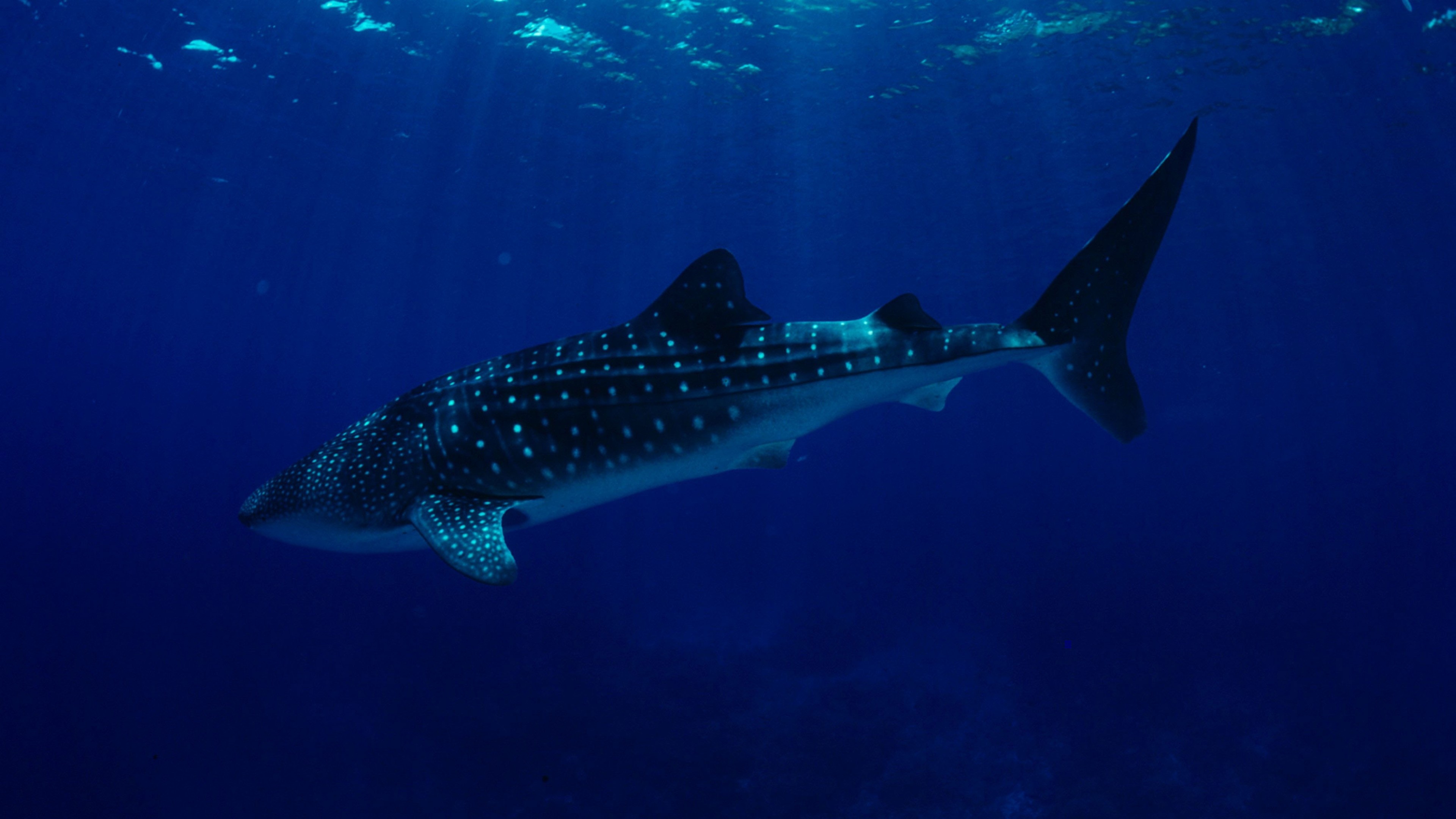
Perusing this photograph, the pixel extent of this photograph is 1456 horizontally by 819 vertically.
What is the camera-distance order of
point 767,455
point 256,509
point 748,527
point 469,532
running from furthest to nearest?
point 748,527, point 767,455, point 256,509, point 469,532

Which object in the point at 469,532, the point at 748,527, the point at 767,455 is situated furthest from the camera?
the point at 748,527

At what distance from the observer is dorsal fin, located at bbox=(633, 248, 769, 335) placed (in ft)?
16.5

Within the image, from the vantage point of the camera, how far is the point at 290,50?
22.1m

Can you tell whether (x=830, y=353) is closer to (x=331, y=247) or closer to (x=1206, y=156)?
(x=1206, y=156)

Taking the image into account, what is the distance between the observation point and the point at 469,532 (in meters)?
4.51

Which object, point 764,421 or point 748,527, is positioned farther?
point 748,527

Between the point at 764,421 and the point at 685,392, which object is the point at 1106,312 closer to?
the point at 764,421

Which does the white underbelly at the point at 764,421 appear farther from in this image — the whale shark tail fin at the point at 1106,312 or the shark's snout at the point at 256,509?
the shark's snout at the point at 256,509

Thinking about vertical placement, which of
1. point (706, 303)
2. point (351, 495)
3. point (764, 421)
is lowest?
point (351, 495)

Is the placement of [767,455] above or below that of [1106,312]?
below

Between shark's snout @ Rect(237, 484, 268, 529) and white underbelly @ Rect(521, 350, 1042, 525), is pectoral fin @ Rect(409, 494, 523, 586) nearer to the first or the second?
white underbelly @ Rect(521, 350, 1042, 525)

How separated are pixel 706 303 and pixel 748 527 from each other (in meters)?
38.2

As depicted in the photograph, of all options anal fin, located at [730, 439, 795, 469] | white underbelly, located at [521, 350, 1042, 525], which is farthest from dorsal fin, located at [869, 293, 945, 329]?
anal fin, located at [730, 439, 795, 469]

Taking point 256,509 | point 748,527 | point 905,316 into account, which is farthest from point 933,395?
→ point 748,527
